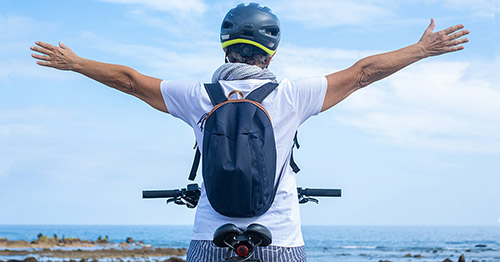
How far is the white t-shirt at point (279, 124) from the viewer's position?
9.99 feet

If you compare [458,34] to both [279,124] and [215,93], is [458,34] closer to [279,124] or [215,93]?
[279,124]

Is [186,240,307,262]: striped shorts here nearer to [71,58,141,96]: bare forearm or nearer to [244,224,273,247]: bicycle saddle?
[244,224,273,247]: bicycle saddle

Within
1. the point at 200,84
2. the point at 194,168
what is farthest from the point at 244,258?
the point at 200,84

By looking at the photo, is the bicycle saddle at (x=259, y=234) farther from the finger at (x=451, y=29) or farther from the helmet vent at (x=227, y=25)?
the finger at (x=451, y=29)

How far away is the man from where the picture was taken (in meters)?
3.06

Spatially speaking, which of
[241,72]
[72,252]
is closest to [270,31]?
[241,72]

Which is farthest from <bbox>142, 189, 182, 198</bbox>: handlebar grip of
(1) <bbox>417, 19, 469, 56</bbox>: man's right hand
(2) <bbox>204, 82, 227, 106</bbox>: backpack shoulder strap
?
(1) <bbox>417, 19, 469, 56</bbox>: man's right hand

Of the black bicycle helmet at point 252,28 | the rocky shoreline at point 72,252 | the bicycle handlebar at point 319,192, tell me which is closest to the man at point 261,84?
the black bicycle helmet at point 252,28

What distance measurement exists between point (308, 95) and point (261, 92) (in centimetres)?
26

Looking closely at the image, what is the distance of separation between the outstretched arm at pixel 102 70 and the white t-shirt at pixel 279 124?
Answer: 21 centimetres

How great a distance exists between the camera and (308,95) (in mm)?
3203

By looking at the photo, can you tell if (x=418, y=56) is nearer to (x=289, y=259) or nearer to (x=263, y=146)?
(x=263, y=146)

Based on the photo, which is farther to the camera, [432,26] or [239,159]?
[432,26]

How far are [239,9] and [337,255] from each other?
109ft
